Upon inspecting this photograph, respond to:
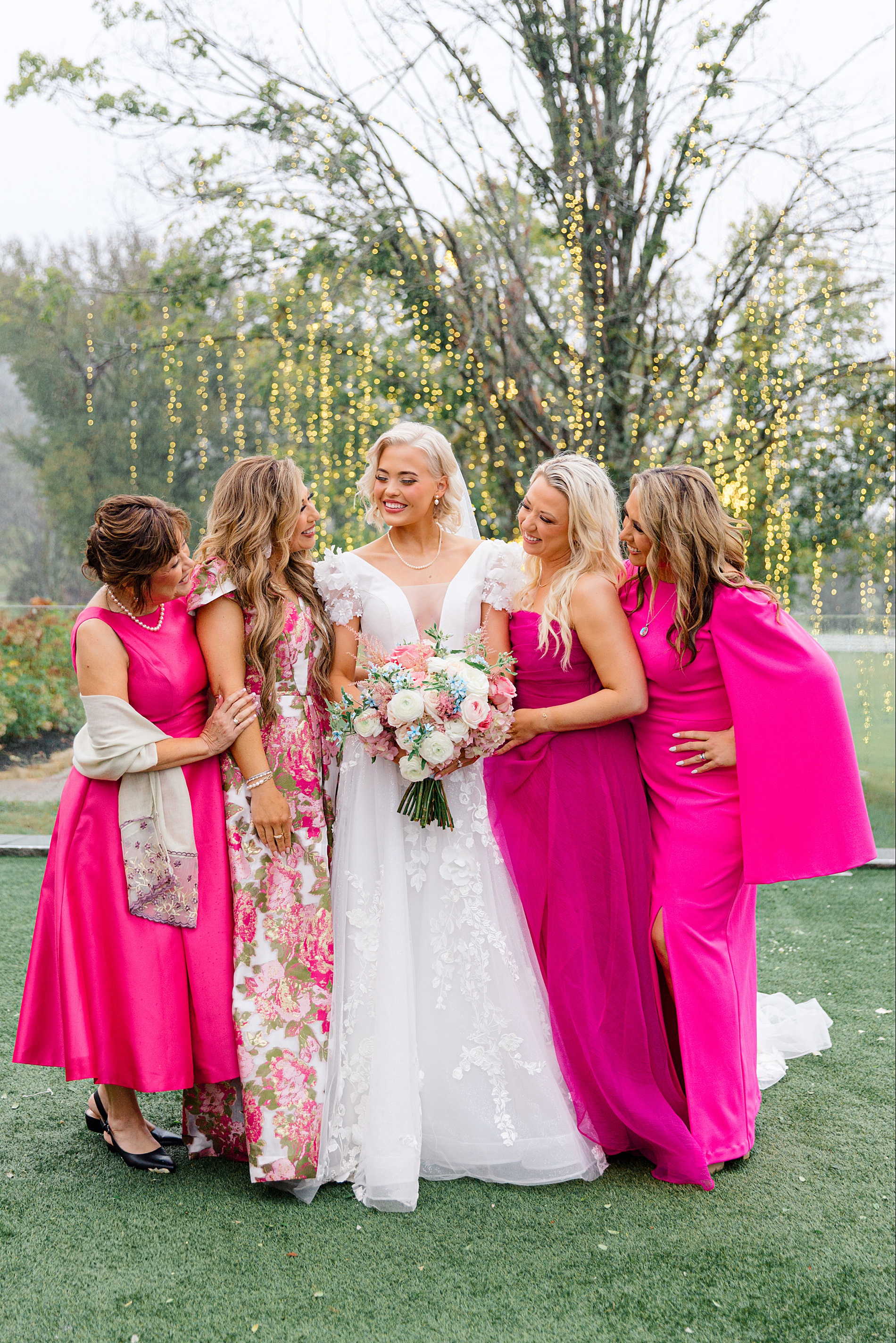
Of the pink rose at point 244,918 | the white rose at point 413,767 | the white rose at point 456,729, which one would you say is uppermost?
the white rose at point 456,729

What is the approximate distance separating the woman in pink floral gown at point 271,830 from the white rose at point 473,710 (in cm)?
56

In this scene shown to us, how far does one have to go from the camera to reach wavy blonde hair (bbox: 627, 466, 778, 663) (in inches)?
123

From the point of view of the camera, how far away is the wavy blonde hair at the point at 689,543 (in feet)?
10.2

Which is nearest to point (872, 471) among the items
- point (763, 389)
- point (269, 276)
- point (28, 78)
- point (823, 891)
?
point (763, 389)

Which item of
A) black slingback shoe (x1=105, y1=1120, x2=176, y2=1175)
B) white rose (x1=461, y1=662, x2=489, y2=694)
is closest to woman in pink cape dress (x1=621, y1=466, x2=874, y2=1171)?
white rose (x1=461, y1=662, x2=489, y2=694)

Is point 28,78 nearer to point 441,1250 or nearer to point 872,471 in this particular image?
point 872,471

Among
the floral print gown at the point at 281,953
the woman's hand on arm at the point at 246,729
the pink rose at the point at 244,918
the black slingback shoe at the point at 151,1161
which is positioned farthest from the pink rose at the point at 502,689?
the black slingback shoe at the point at 151,1161

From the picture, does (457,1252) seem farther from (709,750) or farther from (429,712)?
(709,750)

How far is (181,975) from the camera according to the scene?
9.41 ft

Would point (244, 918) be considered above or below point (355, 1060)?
above

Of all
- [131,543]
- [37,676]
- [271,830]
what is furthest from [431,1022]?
[37,676]

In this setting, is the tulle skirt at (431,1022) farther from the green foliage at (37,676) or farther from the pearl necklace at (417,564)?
the green foliage at (37,676)

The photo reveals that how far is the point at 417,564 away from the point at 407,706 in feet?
2.15

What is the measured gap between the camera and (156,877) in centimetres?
285
